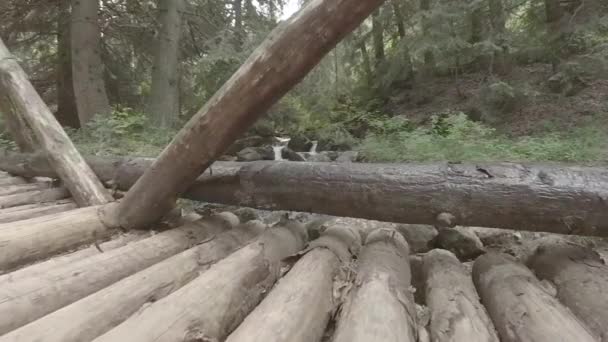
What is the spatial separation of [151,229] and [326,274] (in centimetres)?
185

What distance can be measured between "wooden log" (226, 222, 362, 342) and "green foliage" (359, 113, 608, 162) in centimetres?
308

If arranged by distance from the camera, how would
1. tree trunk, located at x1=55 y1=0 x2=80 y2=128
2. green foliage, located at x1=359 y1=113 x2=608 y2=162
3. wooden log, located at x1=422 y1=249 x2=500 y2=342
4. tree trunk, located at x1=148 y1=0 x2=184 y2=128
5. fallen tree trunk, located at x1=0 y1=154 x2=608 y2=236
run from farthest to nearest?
1. tree trunk, located at x1=55 y1=0 x2=80 y2=128
2. tree trunk, located at x1=148 y1=0 x2=184 y2=128
3. green foliage, located at x1=359 y1=113 x2=608 y2=162
4. fallen tree trunk, located at x1=0 y1=154 x2=608 y2=236
5. wooden log, located at x1=422 y1=249 x2=500 y2=342

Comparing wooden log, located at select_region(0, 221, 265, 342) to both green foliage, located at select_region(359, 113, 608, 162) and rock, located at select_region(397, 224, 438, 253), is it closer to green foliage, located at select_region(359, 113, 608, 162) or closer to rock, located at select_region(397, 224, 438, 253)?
rock, located at select_region(397, 224, 438, 253)

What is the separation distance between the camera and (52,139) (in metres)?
4.04

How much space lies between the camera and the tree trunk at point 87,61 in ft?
25.7

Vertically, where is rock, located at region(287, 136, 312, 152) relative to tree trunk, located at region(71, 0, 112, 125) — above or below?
below

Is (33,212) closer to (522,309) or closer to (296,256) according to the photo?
(296,256)

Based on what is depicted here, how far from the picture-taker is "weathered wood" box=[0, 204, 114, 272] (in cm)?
231

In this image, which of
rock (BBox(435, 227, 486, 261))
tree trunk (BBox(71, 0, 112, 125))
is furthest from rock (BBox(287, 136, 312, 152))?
rock (BBox(435, 227, 486, 261))

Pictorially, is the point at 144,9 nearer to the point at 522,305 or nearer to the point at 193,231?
the point at 193,231

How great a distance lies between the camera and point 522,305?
1.65 metres

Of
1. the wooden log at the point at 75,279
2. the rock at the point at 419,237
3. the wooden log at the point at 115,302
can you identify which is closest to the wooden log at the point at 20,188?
the wooden log at the point at 75,279

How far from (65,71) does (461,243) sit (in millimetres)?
12191

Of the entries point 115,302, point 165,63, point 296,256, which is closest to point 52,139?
point 115,302
